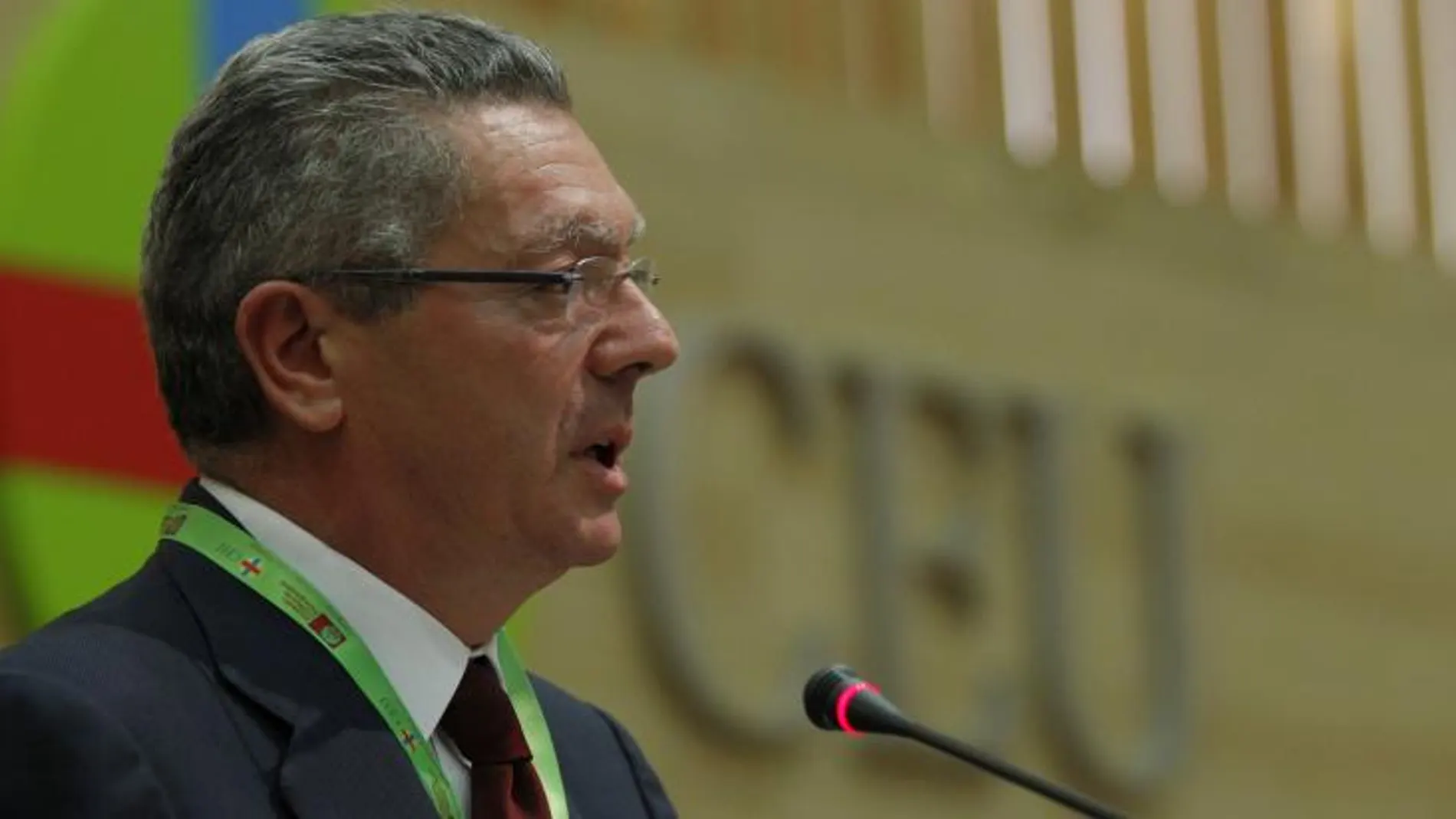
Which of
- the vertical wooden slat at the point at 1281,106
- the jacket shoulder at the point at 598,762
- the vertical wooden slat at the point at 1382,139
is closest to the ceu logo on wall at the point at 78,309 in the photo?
the jacket shoulder at the point at 598,762

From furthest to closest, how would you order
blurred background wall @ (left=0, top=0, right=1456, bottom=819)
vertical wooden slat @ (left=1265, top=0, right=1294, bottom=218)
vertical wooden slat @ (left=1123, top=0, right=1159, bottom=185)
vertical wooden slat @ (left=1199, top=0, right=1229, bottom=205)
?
vertical wooden slat @ (left=1265, top=0, right=1294, bottom=218) < vertical wooden slat @ (left=1199, top=0, right=1229, bottom=205) < vertical wooden slat @ (left=1123, top=0, right=1159, bottom=185) < blurred background wall @ (left=0, top=0, right=1456, bottom=819)

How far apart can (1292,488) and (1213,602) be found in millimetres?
400

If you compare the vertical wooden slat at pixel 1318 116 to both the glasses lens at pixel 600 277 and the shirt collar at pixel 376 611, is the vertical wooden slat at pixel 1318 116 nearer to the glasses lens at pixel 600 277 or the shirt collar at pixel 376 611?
the glasses lens at pixel 600 277

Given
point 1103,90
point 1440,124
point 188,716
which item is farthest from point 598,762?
point 1440,124

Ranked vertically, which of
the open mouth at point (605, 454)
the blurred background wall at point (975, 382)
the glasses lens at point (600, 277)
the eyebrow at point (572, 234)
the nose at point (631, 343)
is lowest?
the blurred background wall at point (975, 382)

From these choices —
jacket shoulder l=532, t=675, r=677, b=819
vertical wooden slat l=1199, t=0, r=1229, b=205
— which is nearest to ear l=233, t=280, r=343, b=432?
jacket shoulder l=532, t=675, r=677, b=819

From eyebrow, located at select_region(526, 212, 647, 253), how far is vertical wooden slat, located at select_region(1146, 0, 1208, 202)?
143 inches

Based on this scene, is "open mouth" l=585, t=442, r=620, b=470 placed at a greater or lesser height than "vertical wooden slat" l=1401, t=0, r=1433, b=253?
greater

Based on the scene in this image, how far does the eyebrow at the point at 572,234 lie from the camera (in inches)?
82.1

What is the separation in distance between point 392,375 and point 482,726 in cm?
27

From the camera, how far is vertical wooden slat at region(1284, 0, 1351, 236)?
6.00m

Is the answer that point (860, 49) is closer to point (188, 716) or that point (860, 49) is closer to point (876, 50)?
point (876, 50)

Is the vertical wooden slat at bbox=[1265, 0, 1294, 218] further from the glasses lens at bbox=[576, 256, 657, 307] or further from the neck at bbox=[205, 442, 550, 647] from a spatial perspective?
the neck at bbox=[205, 442, 550, 647]

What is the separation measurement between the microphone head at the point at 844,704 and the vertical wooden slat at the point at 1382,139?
4179mm
